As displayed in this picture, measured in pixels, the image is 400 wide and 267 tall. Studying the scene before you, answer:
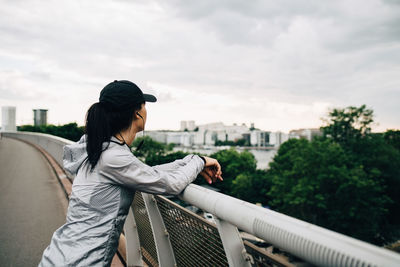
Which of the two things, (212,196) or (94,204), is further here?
(94,204)

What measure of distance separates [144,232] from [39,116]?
5958 cm

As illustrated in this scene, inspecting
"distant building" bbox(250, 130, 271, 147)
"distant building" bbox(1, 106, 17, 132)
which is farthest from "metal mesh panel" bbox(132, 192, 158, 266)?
"distant building" bbox(250, 130, 271, 147)

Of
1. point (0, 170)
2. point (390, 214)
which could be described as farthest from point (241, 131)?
point (0, 170)

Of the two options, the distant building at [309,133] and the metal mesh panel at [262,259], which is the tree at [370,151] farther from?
the metal mesh panel at [262,259]

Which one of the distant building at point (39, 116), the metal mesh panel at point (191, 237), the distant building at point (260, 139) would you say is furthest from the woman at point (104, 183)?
the distant building at point (260, 139)

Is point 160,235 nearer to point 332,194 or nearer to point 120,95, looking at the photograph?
point 120,95

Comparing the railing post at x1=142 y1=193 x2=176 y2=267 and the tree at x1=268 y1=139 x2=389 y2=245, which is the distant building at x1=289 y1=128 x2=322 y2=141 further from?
the railing post at x1=142 y1=193 x2=176 y2=267

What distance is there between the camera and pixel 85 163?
170 centimetres

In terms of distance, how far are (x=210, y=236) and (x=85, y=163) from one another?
0.87 meters

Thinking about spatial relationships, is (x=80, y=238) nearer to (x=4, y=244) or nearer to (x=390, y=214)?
(x=4, y=244)

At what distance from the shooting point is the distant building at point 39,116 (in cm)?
5315

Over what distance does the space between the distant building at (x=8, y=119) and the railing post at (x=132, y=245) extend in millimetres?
52266

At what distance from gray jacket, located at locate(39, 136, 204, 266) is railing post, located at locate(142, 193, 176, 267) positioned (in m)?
0.57

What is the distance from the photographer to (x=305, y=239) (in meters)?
0.82
